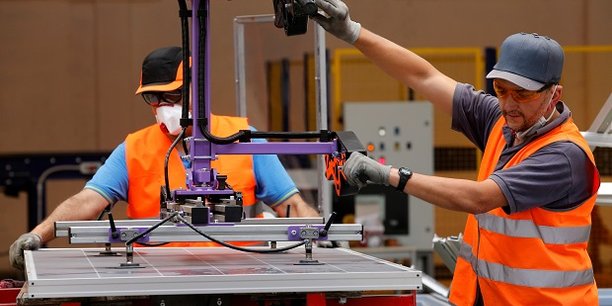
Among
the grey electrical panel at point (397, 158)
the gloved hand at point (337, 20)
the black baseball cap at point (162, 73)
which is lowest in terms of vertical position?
the grey electrical panel at point (397, 158)

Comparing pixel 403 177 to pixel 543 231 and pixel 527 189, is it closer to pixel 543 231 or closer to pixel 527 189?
pixel 527 189

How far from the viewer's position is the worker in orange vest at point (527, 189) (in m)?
3.73

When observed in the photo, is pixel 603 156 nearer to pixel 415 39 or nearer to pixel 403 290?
pixel 415 39

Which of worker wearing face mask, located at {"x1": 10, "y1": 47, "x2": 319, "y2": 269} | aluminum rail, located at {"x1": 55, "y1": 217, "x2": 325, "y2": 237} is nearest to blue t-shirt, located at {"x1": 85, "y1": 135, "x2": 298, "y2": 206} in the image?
worker wearing face mask, located at {"x1": 10, "y1": 47, "x2": 319, "y2": 269}

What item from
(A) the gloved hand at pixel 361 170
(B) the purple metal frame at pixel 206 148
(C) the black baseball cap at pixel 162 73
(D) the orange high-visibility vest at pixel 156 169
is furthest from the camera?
(D) the orange high-visibility vest at pixel 156 169

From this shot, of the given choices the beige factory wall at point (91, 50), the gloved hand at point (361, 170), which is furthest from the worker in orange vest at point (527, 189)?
the beige factory wall at point (91, 50)

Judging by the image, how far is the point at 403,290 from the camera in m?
3.43

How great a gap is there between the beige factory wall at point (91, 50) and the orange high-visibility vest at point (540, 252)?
7.98 meters

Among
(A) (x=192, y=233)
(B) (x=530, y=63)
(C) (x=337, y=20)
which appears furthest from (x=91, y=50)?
(B) (x=530, y=63)

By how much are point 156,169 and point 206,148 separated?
3.84 feet

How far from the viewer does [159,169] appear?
484cm

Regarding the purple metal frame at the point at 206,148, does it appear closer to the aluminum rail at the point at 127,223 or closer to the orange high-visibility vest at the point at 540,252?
the aluminum rail at the point at 127,223

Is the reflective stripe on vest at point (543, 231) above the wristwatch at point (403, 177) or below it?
below

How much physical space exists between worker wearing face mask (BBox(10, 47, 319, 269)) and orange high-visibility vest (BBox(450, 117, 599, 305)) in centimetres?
127
